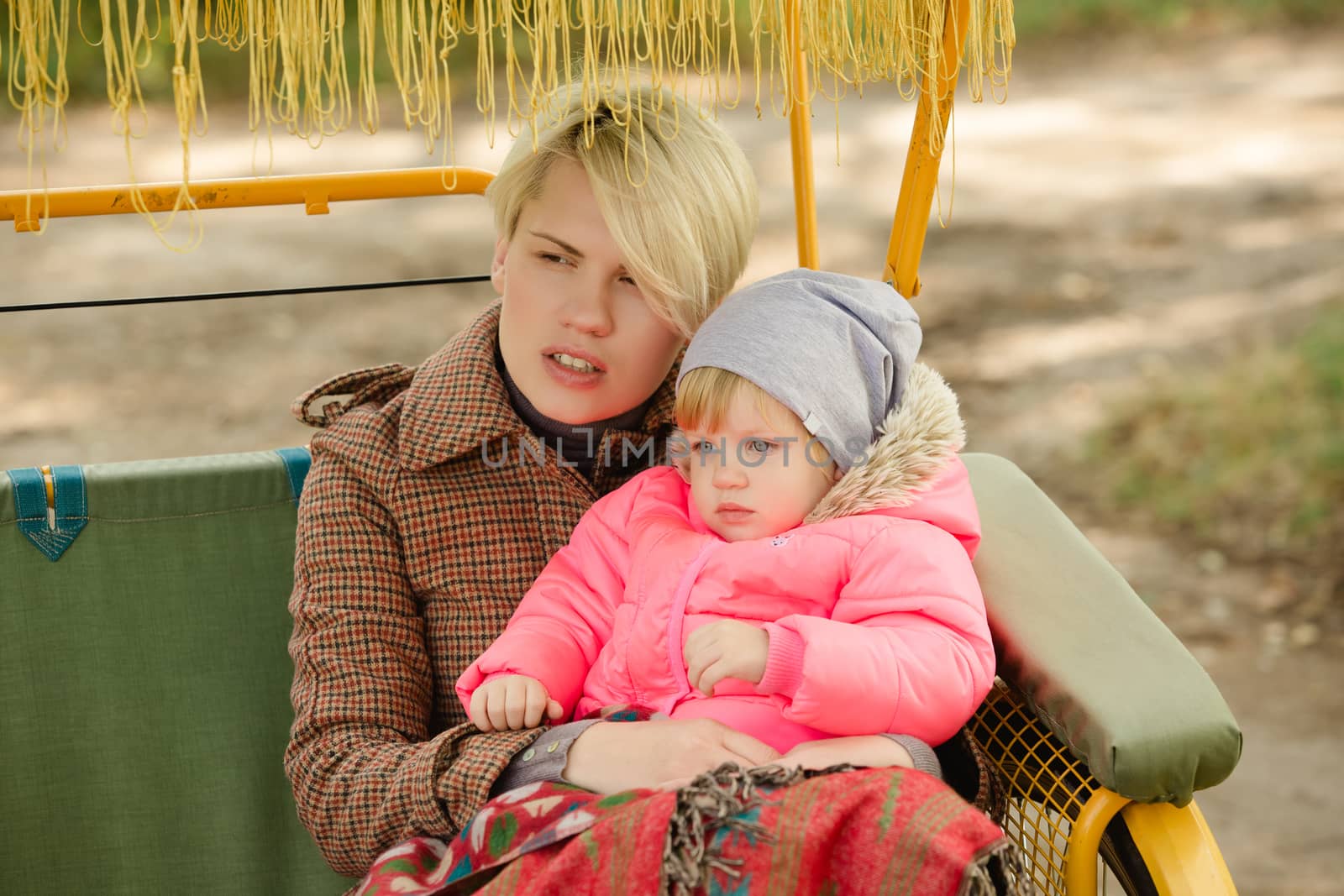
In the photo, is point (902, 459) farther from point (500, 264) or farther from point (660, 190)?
point (500, 264)

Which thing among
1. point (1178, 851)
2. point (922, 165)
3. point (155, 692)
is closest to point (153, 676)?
point (155, 692)

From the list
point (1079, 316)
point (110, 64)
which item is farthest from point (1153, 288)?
point (110, 64)

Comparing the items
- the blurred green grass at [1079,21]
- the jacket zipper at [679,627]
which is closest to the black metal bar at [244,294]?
the jacket zipper at [679,627]

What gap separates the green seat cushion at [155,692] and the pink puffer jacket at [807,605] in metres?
0.54

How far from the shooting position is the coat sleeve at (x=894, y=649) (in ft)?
4.43

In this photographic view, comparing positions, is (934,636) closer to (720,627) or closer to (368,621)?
(720,627)

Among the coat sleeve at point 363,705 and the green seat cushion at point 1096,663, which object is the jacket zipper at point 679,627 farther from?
the green seat cushion at point 1096,663

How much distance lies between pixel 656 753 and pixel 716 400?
1.25 feet

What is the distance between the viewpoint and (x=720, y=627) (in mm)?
1414

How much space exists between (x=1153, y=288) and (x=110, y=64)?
14.0ft

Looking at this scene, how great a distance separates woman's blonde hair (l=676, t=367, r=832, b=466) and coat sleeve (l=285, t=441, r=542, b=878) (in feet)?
1.24

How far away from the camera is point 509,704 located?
1.51 meters

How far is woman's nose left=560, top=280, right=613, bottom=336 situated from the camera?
1.66m

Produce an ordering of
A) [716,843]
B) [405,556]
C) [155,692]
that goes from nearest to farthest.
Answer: [716,843]
[405,556]
[155,692]
